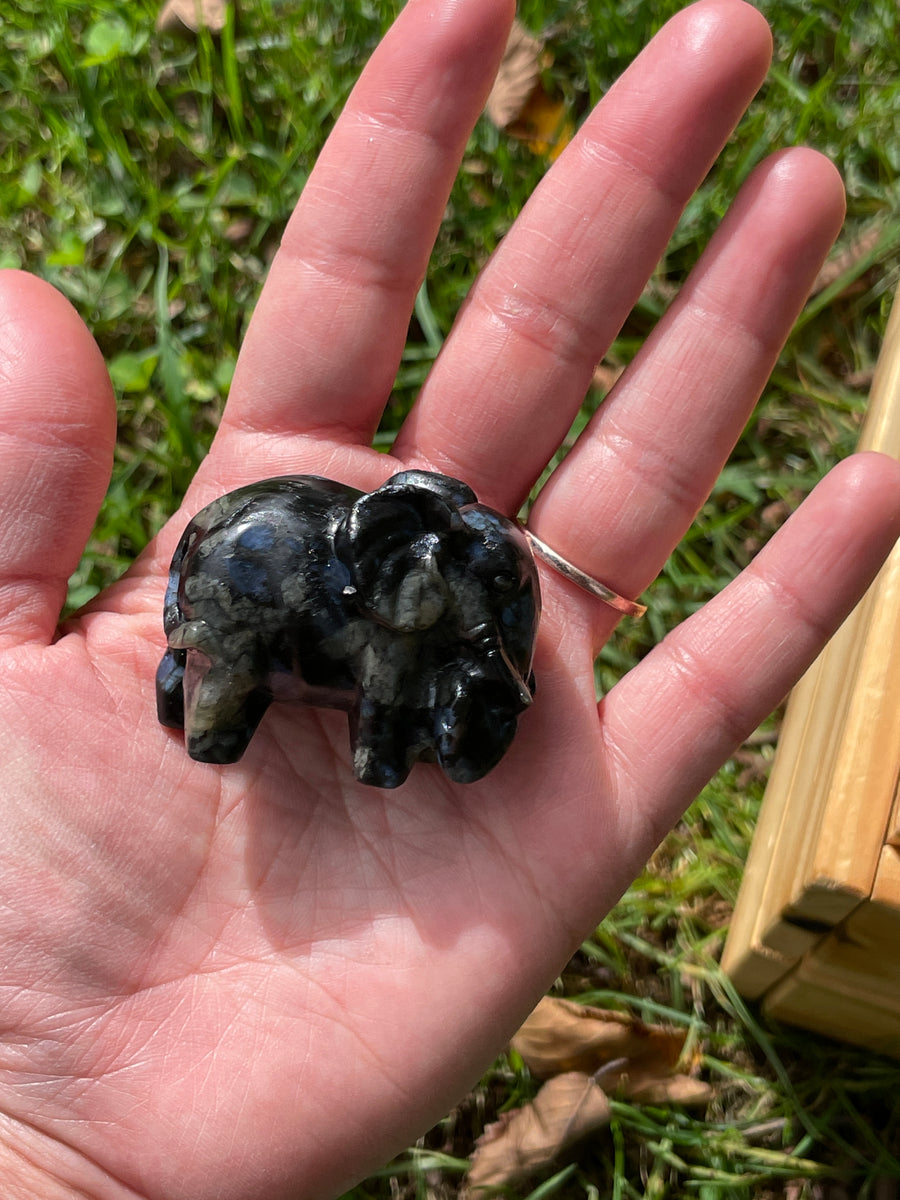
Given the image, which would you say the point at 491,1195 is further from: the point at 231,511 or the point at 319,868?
the point at 231,511

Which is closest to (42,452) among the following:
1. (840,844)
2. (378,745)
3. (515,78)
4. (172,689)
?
(172,689)

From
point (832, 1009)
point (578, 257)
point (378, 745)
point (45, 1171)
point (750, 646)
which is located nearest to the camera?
point (45, 1171)

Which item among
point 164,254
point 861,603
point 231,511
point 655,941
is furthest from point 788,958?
point 164,254

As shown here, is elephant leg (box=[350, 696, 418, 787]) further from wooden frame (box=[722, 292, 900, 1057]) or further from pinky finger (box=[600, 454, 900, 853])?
wooden frame (box=[722, 292, 900, 1057])

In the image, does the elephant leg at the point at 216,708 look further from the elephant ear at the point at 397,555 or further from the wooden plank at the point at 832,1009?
the wooden plank at the point at 832,1009

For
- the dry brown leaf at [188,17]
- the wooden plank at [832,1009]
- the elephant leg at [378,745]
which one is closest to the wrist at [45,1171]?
the elephant leg at [378,745]

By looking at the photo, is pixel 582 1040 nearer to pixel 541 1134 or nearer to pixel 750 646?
pixel 541 1134
